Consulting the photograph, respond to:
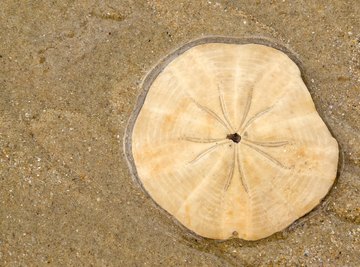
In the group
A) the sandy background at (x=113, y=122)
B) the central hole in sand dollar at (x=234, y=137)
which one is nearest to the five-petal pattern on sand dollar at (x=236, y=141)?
the central hole in sand dollar at (x=234, y=137)

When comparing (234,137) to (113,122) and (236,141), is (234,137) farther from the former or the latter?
(113,122)

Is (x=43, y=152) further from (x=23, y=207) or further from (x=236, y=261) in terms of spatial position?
(x=236, y=261)

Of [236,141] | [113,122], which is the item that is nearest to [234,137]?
[236,141]

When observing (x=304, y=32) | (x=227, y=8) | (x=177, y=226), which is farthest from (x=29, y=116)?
(x=304, y=32)

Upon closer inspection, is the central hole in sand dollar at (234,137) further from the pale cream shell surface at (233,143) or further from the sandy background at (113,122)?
the sandy background at (113,122)

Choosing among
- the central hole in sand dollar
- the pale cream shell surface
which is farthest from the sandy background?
the central hole in sand dollar
